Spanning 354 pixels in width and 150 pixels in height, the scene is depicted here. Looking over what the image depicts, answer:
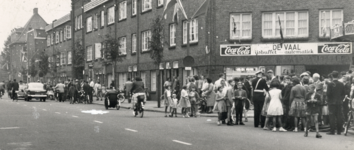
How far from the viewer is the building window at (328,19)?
92.5ft

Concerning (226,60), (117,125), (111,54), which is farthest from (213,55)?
(117,125)

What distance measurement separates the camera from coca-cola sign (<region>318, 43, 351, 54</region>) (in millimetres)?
28359

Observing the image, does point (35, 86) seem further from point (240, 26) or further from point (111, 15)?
point (240, 26)

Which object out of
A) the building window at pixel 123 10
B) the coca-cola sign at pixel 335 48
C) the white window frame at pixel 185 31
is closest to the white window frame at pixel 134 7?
the building window at pixel 123 10

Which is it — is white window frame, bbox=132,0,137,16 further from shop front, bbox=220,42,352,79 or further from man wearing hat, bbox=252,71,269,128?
man wearing hat, bbox=252,71,269,128

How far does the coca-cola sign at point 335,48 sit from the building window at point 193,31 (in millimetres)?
7865

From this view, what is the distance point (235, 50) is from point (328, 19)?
5596mm

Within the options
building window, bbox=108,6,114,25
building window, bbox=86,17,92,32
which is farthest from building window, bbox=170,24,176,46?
building window, bbox=86,17,92,32

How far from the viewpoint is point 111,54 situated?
37.9 meters

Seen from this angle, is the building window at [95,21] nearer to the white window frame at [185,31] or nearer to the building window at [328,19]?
the white window frame at [185,31]

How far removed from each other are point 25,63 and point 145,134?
90.3m

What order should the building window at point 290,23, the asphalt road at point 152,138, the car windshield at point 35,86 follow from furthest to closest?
the car windshield at point 35,86, the building window at point 290,23, the asphalt road at point 152,138

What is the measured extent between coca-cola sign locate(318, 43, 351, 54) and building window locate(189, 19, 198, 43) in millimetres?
7865

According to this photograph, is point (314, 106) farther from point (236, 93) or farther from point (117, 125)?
point (117, 125)
